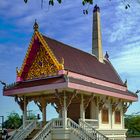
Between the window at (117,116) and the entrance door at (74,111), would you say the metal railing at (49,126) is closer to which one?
the entrance door at (74,111)

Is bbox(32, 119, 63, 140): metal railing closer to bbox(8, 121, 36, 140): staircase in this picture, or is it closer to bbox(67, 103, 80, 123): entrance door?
bbox(8, 121, 36, 140): staircase

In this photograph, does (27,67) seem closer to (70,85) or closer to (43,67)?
(43,67)

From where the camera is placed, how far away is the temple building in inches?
656

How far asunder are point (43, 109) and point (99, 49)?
727 cm

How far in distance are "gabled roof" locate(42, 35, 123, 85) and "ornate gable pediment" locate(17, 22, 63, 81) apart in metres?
0.35

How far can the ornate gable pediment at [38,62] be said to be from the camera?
1742cm

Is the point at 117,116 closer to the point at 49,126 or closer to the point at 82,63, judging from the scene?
the point at 82,63

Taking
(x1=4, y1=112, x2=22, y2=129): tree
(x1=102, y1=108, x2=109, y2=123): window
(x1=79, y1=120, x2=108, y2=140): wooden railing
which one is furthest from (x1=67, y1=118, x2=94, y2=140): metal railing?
(x1=4, y1=112, x2=22, y2=129): tree

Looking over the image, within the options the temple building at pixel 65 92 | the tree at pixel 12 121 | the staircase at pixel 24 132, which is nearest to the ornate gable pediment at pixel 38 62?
the temple building at pixel 65 92

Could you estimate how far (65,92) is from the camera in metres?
17.0

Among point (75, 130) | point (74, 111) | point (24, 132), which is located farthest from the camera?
point (74, 111)

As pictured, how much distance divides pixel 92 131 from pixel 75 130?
3.29ft

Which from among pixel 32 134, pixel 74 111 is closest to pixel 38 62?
pixel 74 111

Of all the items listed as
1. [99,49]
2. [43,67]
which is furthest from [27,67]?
[99,49]
